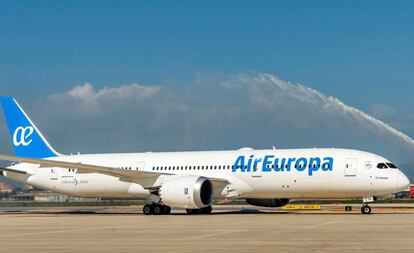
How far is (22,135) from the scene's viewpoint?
177 ft

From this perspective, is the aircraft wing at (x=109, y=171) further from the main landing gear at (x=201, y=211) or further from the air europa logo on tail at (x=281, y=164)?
the main landing gear at (x=201, y=211)

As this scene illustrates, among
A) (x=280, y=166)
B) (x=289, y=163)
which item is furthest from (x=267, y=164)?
(x=289, y=163)

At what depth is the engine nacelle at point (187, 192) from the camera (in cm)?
4328

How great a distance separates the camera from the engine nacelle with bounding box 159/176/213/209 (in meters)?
43.3

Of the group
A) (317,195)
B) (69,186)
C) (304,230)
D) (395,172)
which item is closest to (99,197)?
(69,186)

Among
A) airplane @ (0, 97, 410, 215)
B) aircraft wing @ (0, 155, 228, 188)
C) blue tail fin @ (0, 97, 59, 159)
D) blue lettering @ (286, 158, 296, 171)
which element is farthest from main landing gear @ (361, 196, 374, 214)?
blue tail fin @ (0, 97, 59, 159)

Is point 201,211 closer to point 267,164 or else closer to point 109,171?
point 267,164

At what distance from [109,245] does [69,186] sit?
105 feet

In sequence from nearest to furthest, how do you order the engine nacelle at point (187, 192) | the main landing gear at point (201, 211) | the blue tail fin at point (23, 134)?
the engine nacelle at point (187, 192) < the main landing gear at point (201, 211) < the blue tail fin at point (23, 134)

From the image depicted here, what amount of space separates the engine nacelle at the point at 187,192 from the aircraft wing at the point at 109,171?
3.68ft

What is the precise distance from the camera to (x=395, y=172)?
42.1 m

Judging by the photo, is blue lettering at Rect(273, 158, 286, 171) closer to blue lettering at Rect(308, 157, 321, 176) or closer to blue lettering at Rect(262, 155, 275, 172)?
blue lettering at Rect(262, 155, 275, 172)

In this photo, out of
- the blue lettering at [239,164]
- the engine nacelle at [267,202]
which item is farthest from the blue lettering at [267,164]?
the engine nacelle at [267,202]

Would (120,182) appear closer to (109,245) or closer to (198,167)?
(198,167)
